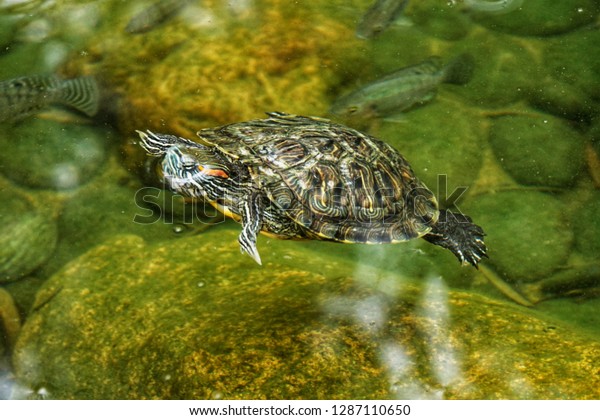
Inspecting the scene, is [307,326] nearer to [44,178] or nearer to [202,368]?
[202,368]

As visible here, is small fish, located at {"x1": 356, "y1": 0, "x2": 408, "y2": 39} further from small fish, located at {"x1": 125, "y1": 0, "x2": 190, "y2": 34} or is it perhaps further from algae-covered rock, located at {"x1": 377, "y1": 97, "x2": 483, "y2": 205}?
small fish, located at {"x1": 125, "y1": 0, "x2": 190, "y2": 34}

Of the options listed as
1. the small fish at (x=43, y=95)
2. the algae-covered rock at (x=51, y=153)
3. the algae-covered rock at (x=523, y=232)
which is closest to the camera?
the algae-covered rock at (x=523, y=232)

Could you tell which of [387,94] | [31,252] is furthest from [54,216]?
[387,94]

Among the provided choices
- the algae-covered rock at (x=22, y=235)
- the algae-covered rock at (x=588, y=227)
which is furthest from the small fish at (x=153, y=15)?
the algae-covered rock at (x=588, y=227)

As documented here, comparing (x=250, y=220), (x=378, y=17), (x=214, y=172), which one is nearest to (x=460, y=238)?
(x=250, y=220)

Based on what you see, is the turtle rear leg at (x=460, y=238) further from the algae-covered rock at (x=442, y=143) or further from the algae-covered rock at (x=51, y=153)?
the algae-covered rock at (x=51, y=153)
